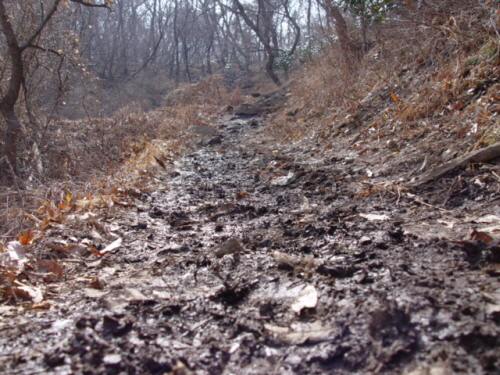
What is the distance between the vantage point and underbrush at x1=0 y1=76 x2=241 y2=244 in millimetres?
2744

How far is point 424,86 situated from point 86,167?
4.72m

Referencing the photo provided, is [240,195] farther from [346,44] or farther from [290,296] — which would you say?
[346,44]

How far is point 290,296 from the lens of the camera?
4.35ft

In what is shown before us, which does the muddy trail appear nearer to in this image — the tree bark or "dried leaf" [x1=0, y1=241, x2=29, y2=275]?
"dried leaf" [x1=0, y1=241, x2=29, y2=275]

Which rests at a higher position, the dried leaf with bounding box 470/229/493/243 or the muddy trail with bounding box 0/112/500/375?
the dried leaf with bounding box 470/229/493/243

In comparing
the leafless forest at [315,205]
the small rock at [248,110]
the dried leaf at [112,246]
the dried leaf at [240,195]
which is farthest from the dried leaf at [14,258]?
the small rock at [248,110]

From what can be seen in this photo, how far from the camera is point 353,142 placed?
14.8 feet

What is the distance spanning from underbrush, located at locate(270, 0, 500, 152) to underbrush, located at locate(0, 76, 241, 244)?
8.53ft

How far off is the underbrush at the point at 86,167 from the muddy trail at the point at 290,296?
555 millimetres

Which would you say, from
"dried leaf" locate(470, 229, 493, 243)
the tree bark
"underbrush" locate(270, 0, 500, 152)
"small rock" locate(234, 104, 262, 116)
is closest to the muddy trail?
"dried leaf" locate(470, 229, 493, 243)

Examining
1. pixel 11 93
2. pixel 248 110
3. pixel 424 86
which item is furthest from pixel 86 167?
pixel 248 110

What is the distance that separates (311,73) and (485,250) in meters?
8.82

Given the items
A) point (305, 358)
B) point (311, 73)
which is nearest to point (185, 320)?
point (305, 358)

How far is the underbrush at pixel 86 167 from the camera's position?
2744 mm
